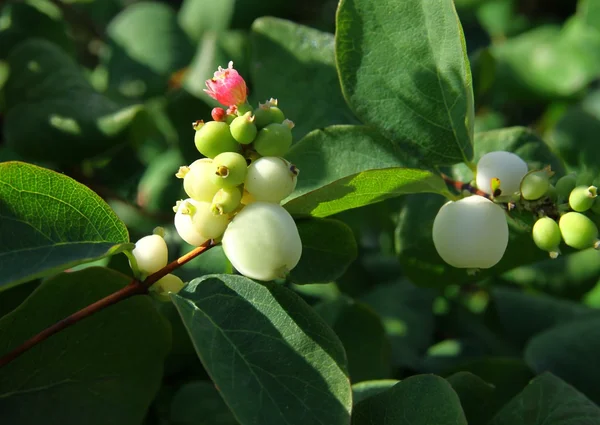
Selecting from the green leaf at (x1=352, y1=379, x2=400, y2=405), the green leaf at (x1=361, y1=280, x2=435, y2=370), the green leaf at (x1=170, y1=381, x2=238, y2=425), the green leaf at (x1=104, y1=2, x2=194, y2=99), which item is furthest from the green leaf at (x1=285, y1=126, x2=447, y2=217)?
the green leaf at (x1=104, y1=2, x2=194, y2=99)

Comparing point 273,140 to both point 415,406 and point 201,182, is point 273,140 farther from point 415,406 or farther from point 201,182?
point 415,406

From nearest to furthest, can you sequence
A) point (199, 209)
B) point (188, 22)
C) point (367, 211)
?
point (199, 209) → point (367, 211) → point (188, 22)

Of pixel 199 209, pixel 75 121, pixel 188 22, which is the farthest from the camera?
pixel 188 22

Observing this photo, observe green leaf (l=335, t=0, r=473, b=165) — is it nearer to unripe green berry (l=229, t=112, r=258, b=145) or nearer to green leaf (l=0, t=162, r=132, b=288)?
unripe green berry (l=229, t=112, r=258, b=145)

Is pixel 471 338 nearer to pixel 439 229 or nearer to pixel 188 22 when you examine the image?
pixel 439 229

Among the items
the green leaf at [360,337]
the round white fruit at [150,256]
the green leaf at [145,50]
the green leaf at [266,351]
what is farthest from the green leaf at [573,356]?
the green leaf at [145,50]

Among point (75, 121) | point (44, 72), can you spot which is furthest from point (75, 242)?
point (44, 72)

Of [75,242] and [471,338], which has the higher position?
[75,242]
